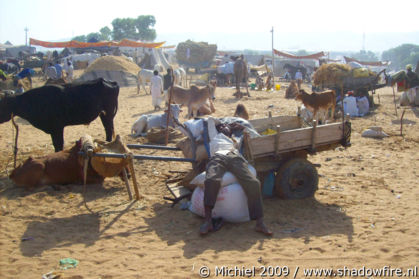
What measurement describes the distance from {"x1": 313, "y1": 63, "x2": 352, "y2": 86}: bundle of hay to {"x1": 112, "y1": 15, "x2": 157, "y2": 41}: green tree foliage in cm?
7242

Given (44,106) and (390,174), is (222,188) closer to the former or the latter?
(390,174)

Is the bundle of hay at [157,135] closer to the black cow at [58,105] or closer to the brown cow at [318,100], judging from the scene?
the black cow at [58,105]

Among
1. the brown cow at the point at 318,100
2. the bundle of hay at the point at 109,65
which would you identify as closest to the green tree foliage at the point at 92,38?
the bundle of hay at the point at 109,65

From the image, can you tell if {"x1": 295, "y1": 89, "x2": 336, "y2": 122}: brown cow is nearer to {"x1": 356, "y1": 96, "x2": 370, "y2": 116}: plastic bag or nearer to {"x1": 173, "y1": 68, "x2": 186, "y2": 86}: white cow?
{"x1": 356, "y1": 96, "x2": 370, "y2": 116}: plastic bag

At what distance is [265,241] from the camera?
14.6 feet

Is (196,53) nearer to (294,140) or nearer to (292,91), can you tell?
(292,91)

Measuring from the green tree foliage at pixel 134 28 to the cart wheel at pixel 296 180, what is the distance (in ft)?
266

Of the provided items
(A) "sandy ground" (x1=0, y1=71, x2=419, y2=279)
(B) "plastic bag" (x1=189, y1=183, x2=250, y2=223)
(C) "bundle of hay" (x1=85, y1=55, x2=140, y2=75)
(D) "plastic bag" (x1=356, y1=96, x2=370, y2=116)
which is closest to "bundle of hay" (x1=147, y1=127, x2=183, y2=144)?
(A) "sandy ground" (x1=0, y1=71, x2=419, y2=279)

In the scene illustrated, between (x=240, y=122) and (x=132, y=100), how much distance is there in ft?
43.7

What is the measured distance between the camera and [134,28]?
8469 cm

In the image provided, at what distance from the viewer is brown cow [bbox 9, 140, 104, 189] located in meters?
6.28

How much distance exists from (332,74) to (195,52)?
27069 millimetres

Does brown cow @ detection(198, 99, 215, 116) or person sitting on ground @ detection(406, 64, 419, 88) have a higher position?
person sitting on ground @ detection(406, 64, 419, 88)

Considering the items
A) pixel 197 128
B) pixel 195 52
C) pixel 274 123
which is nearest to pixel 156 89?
pixel 274 123
